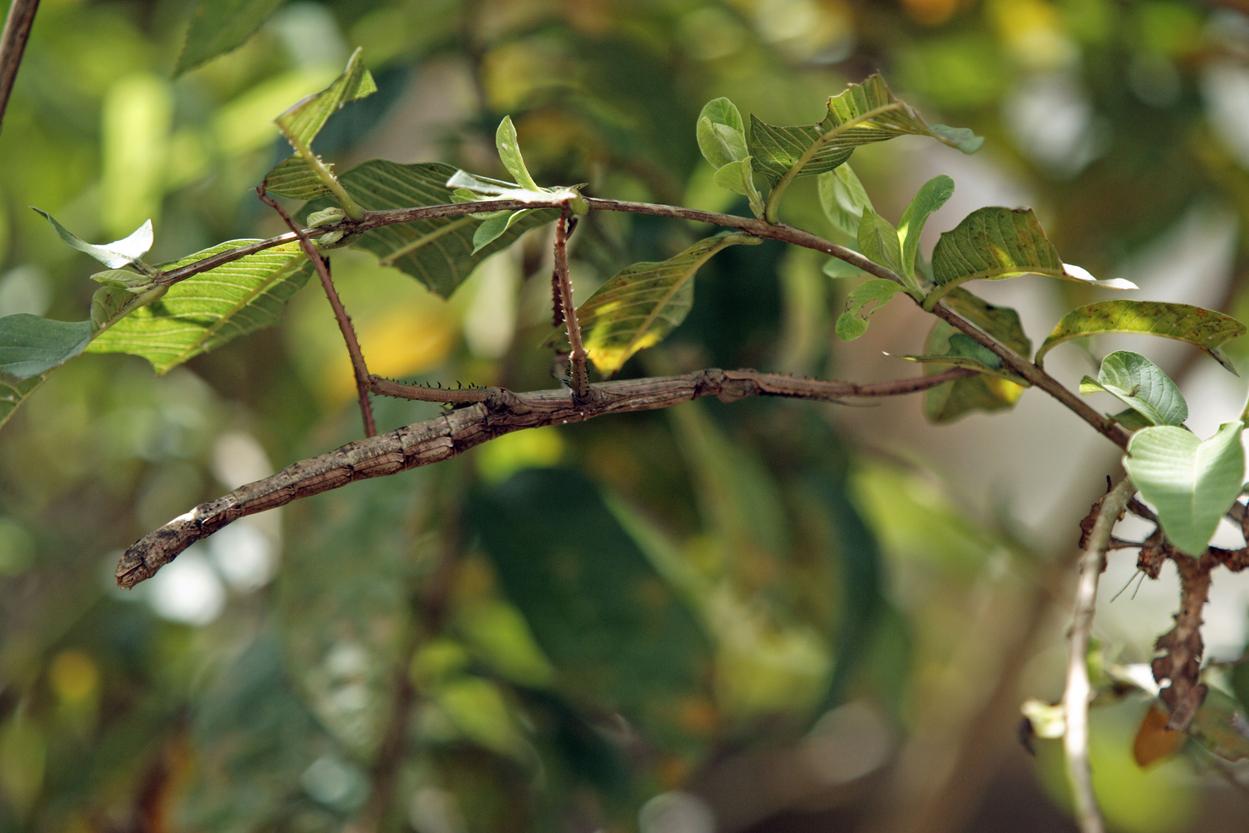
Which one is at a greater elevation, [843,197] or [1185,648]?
[843,197]

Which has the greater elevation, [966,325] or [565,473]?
[966,325]

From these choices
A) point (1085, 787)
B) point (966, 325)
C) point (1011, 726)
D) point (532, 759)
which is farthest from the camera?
point (1011, 726)

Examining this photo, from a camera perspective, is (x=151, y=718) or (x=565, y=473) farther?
(x=151, y=718)

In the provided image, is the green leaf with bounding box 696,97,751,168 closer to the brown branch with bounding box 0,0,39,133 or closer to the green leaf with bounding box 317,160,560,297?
the green leaf with bounding box 317,160,560,297

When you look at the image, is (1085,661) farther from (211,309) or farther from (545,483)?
(545,483)

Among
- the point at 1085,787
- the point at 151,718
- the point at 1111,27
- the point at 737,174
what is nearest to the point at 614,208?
the point at 737,174

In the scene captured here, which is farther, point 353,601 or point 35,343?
point 353,601

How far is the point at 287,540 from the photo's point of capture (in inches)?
30.4

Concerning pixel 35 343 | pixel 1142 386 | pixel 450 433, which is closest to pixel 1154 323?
pixel 1142 386

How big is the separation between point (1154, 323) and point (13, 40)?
0.40 meters

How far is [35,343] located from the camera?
0.37m

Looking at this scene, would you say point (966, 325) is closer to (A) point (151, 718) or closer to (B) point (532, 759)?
(B) point (532, 759)

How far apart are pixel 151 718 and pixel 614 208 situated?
708 millimetres

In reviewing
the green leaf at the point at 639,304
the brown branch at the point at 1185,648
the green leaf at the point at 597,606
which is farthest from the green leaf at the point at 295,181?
the green leaf at the point at 597,606
